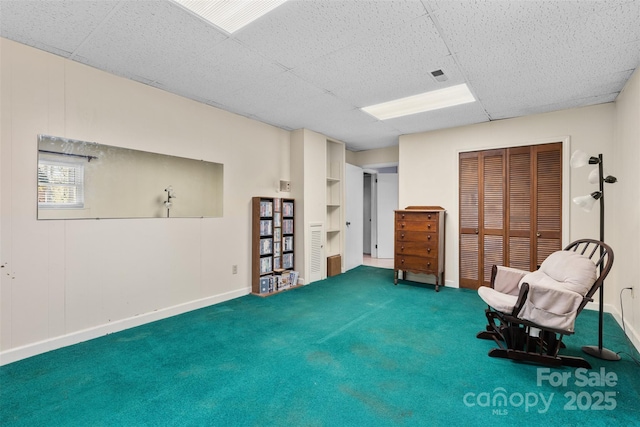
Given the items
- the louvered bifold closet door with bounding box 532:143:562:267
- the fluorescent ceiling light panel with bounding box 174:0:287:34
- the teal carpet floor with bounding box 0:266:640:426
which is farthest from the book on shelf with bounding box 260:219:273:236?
the louvered bifold closet door with bounding box 532:143:562:267

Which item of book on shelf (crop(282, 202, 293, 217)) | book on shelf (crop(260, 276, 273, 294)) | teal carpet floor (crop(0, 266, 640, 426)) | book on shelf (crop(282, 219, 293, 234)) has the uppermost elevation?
book on shelf (crop(282, 202, 293, 217))

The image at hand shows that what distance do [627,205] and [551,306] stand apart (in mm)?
1745

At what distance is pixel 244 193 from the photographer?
4.18 metres

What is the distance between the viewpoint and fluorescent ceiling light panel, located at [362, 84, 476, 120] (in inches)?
133

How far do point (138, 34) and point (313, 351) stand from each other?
9.45 feet

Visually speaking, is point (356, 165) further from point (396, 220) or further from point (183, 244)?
point (183, 244)

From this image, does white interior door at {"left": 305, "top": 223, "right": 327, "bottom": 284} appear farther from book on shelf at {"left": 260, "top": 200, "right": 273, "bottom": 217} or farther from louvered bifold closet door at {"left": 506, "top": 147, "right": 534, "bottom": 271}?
louvered bifold closet door at {"left": 506, "top": 147, "right": 534, "bottom": 271}

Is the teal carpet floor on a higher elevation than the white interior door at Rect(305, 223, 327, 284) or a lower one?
lower

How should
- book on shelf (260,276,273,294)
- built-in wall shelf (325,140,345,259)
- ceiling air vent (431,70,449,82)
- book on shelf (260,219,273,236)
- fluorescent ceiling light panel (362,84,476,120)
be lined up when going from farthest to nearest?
built-in wall shelf (325,140,345,259) < book on shelf (260,219,273,236) < book on shelf (260,276,273,294) < fluorescent ceiling light panel (362,84,476,120) < ceiling air vent (431,70,449,82)

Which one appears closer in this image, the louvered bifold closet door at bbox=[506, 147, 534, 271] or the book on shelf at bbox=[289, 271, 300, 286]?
the louvered bifold closet door at bbox=[506, 147, 534, 271]

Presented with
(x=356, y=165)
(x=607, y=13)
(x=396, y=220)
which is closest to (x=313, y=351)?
(x=396, y=220)

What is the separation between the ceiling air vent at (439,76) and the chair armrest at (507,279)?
1.97 m

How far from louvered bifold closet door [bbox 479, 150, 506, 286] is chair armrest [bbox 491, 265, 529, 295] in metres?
1.58

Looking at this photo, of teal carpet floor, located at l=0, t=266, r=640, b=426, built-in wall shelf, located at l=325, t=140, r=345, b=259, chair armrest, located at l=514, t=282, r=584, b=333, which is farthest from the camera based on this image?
built-in wall shelf, located at l=325, t=140, r=345, b=259
